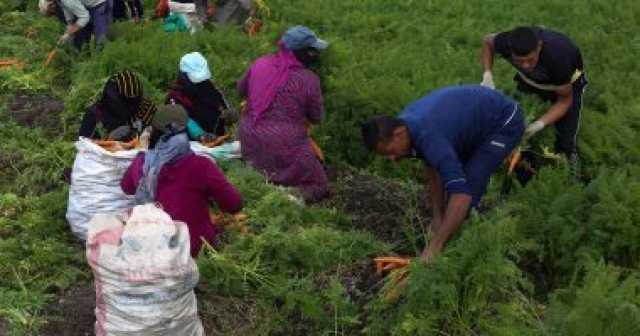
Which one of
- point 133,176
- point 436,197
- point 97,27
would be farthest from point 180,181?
point 97,27

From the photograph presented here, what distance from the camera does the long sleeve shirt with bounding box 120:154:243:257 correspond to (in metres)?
5.53

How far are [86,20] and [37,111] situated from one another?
5.08ft

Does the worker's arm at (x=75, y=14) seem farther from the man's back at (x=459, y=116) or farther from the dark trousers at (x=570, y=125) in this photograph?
the man's back at (x=459, y=116)

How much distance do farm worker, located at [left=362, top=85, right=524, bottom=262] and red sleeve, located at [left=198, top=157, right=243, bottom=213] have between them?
3.95ft

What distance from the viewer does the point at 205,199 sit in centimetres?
571

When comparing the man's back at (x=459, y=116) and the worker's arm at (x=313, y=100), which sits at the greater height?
the man's back at (x=459, y=116)

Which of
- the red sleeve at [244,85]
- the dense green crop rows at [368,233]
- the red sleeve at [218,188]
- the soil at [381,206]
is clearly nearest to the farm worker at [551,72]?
the dense green crop rows at [368,233]

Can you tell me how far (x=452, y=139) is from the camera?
5164 millimetres

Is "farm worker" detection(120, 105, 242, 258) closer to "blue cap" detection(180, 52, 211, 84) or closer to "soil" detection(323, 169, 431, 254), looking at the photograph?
"soil" detection(323, 169, 431, 254)

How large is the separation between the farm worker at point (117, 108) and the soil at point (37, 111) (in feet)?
4.09

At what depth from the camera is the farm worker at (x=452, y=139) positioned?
15.8 feet

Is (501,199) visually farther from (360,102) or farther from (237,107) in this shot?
(237,107)

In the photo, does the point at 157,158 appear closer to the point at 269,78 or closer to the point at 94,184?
the point at 94,184

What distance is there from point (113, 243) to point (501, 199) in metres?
3.29
